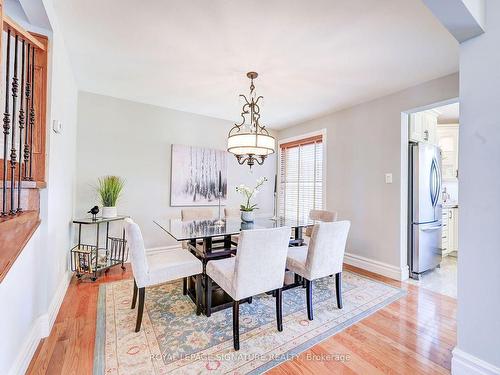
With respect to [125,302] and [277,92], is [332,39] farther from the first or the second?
[125,302]

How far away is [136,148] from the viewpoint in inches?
144

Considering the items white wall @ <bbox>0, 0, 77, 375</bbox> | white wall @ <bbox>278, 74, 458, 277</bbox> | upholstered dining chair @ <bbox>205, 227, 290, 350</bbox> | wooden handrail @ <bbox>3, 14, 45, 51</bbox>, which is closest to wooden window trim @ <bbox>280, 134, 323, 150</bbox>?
white wall @ <bbox>278, 74, 458, 277</bbox>

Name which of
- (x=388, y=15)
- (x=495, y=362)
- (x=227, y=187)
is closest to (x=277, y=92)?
(x=388, y=15)

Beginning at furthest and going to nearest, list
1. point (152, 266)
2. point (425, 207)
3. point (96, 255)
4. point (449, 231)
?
point (449, 231)
point (425, 207)
point (96, 255)
point (152, 266)

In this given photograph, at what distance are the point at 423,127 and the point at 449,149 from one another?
1.73 m

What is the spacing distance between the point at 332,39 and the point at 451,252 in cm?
421

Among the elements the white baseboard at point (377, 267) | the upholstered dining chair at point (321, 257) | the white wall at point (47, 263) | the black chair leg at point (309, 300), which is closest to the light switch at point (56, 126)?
the white wall at point (47, 263)

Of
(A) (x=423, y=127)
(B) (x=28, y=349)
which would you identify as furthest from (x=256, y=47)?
(B) (x=28, y=349)

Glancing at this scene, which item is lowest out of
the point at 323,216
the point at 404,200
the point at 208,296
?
the point at 208,296

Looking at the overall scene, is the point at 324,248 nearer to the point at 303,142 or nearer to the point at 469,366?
the point at 469,366

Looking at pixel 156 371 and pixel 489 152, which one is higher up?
pixel 489 152

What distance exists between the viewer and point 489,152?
1417mm

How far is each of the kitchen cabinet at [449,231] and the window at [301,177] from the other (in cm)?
199

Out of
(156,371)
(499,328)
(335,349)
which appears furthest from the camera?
(335,349)
